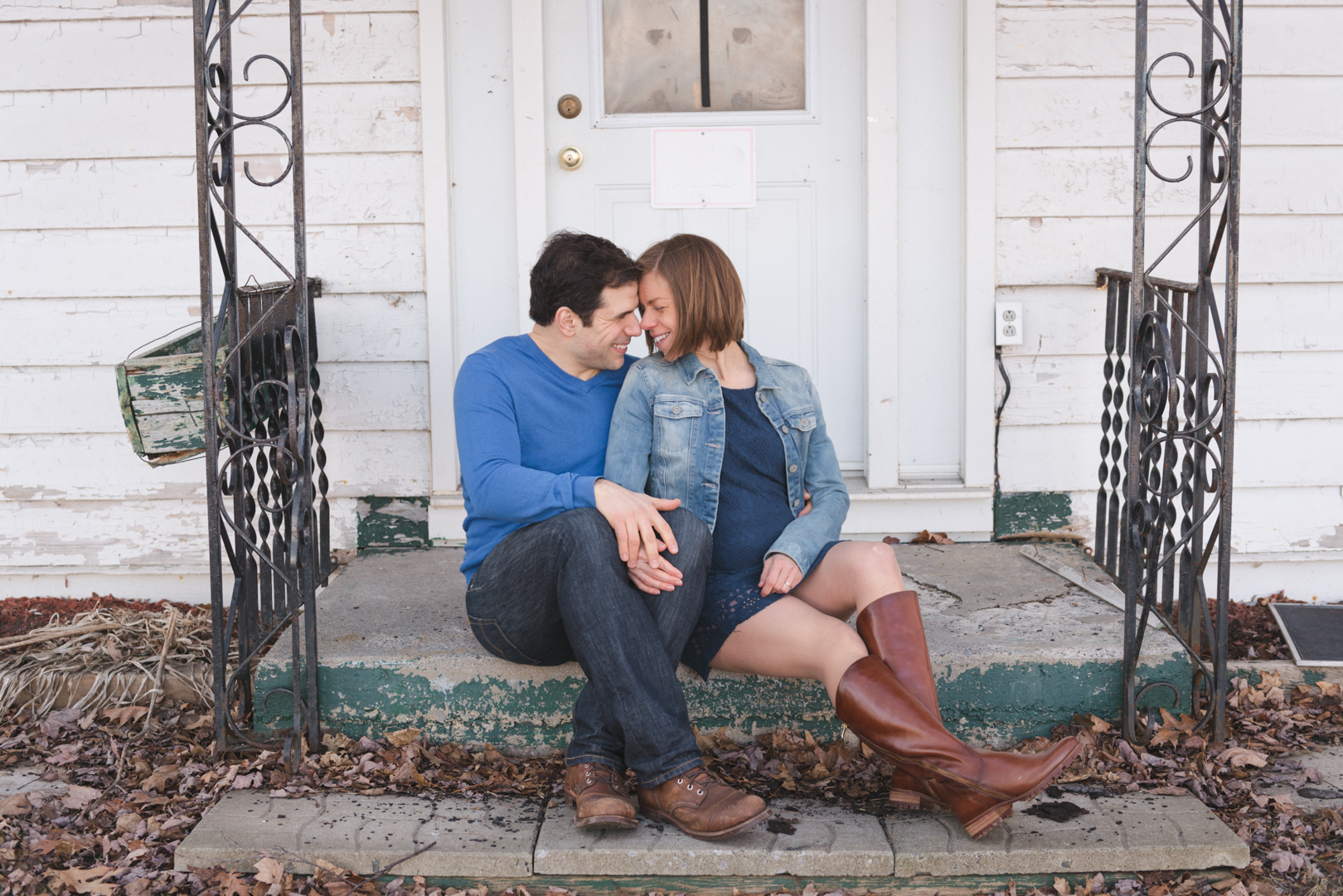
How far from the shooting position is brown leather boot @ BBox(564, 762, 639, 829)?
220cm

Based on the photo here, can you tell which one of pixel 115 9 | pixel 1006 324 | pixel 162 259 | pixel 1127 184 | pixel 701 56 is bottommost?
pixel 1006 324

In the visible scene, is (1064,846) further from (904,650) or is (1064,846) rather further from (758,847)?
(758,847)

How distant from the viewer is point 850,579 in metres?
2.40

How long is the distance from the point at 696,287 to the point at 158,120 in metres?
2.10

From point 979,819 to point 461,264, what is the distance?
234cm

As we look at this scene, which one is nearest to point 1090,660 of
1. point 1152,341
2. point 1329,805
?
point 1329,805

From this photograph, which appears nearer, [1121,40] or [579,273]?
[579,273]

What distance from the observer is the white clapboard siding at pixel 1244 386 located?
11.8 feet

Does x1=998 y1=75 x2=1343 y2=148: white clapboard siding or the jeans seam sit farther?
x1=998 y1=75 x2=1343 y2=148: white clapboard siding

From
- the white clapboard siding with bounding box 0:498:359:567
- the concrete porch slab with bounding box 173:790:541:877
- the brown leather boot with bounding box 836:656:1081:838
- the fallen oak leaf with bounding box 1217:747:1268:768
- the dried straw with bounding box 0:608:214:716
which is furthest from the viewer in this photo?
the white clapboard siding with bounding box 0:498:359:567

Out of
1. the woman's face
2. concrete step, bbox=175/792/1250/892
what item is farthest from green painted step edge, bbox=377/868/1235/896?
the woman's face

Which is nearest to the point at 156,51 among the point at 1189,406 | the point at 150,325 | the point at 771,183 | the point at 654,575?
the point at 150,325

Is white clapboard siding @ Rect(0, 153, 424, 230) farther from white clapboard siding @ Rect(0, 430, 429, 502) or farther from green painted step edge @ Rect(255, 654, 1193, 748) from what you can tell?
green painted step edge @ Rect(255, 654, 1193, 748)

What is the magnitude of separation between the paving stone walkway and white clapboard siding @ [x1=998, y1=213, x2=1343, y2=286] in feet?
5.93
